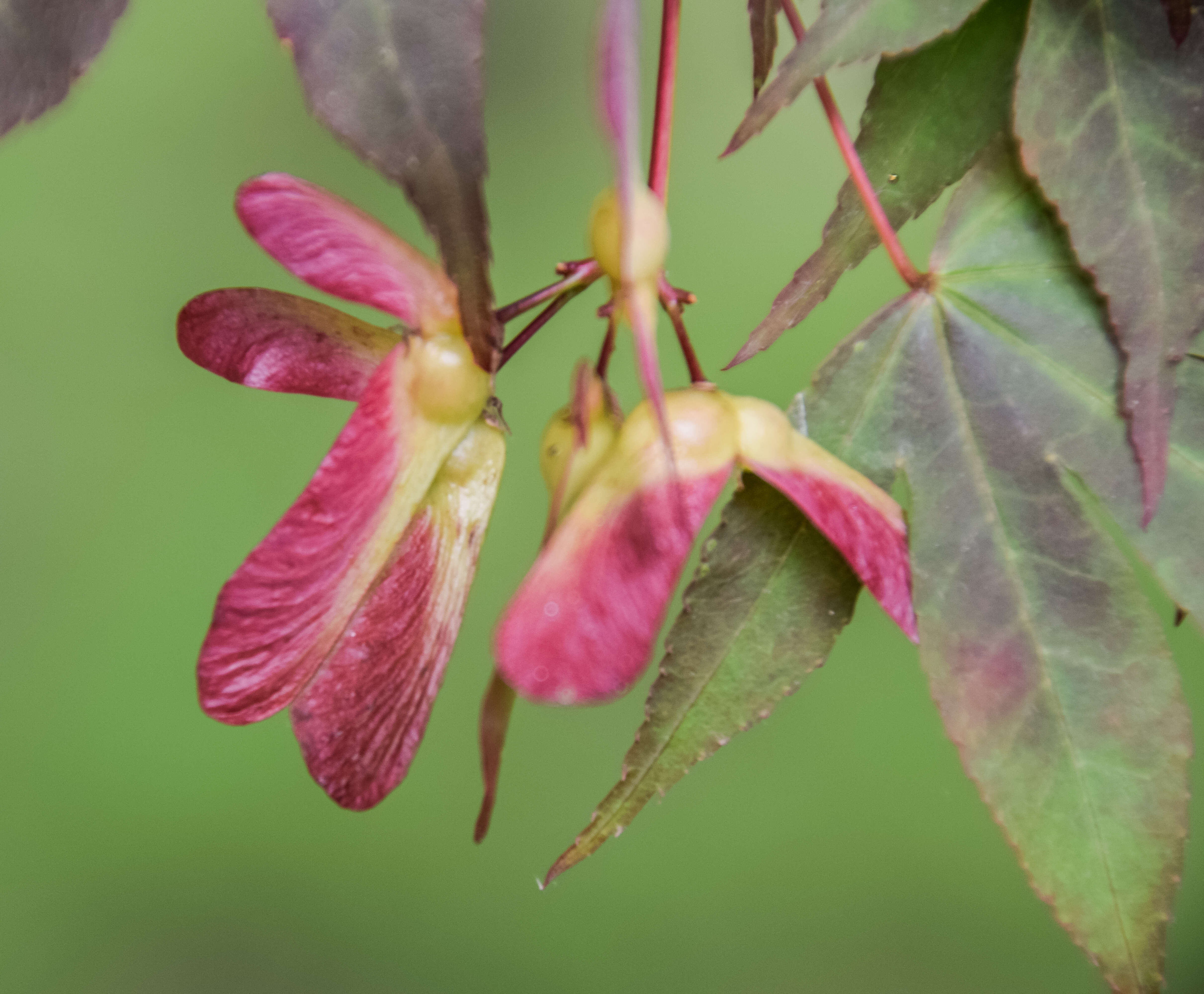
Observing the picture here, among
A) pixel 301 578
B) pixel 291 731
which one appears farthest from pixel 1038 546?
pixel 291 731

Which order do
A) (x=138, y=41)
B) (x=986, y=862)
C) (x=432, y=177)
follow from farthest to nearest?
(x=986, y=862), (x=138, y=41), (x=432, y=177)

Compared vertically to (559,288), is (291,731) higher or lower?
lower

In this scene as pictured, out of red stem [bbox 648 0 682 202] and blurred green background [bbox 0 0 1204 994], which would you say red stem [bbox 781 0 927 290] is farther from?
blurred green background [bbox 0 0 1204 994]

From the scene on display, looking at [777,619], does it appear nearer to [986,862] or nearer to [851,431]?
[851,431]

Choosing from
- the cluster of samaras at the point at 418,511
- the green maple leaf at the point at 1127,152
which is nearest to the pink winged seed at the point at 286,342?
the cluster of samaras at the point at 418,511

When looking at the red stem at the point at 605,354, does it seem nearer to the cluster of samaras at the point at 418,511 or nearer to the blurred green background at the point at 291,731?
the cluster of samaras at the point at 418,511

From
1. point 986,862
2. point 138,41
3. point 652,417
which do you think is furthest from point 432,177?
point 986,862

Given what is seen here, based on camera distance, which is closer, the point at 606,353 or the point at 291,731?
the point at 606,353

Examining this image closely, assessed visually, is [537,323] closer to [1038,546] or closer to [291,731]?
[1038,546]

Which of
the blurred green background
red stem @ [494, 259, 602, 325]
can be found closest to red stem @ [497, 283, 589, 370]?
red stem @ [494, 259, 602, 325]
